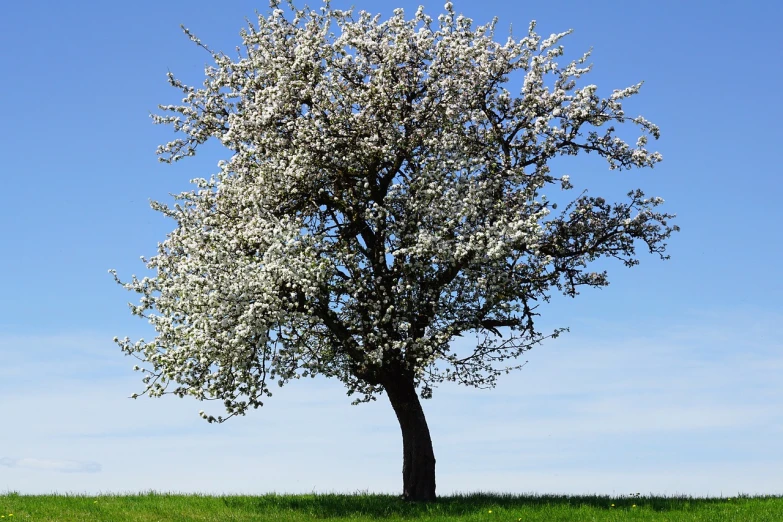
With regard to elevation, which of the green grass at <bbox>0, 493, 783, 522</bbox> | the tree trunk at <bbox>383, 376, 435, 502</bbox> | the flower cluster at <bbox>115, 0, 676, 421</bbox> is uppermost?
the flower cluster at <bbox>115, 0, 676, 421</bbox>

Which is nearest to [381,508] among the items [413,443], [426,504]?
[426,504]

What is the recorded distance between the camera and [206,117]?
1029 inches

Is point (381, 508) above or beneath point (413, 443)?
beneath

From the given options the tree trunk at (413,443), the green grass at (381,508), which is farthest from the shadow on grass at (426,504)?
the tree trunk at (413,443)

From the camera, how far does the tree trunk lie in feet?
80.8

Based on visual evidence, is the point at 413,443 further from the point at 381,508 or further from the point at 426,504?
the point at 381,508

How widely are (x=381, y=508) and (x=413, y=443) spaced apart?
7.46ft

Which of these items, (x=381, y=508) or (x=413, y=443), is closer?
(x=381, y=508)

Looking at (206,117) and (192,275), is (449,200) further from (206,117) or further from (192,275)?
(206,117)

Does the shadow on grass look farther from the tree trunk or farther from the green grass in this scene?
the tree trunk

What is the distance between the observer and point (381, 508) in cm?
2330

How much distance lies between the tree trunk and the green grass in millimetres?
592

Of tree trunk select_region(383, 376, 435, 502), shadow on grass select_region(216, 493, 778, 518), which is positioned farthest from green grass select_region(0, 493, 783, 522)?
tree trunk select_region(383, 376, 435, 502)

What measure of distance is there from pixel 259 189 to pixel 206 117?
14.7ft
